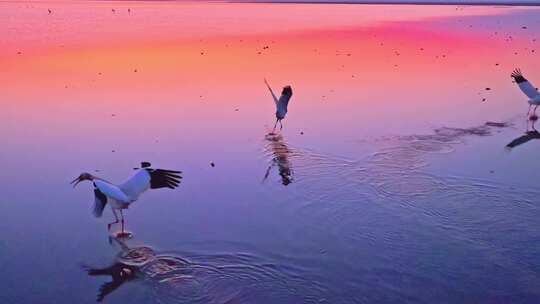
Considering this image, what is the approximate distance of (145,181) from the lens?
7.83 m

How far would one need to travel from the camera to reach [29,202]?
335 inches

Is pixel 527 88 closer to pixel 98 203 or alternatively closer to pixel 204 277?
pixel 204 277

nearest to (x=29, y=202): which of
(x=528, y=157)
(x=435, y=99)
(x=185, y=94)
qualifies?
(x=185, y=94)

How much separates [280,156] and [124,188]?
3.63 meters

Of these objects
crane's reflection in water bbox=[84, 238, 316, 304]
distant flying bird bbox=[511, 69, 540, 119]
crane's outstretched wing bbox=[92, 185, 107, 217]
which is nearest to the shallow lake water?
crane's reflection in water bbox=[84, 238, 316, 304]

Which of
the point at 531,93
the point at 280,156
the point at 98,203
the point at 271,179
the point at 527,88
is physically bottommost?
the point at 98,203

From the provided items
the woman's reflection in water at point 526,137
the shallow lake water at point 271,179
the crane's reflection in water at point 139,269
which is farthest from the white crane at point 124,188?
the woman's reflection in water at point 526,137

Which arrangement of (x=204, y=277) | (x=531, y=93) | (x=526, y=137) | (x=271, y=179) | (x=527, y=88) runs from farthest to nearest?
1. (x=527, y=88)
2. (x=531, y=93)
3. (x=526, y=137)
4. (x=271, y=179)
5. (x=204, y=277)

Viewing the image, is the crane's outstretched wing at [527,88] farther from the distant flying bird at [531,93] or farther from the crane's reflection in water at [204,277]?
the crane's reflection in water at [204,277]

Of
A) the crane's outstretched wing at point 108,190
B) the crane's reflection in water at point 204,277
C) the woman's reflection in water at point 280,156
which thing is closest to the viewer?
the crane's reflection in water at point 204,277

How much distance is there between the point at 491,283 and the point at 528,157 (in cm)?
489

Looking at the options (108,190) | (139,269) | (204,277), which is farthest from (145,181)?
(204,277)

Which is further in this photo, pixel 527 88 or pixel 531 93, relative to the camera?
pixel 527 88

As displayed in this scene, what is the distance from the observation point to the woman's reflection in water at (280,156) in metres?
9.74
